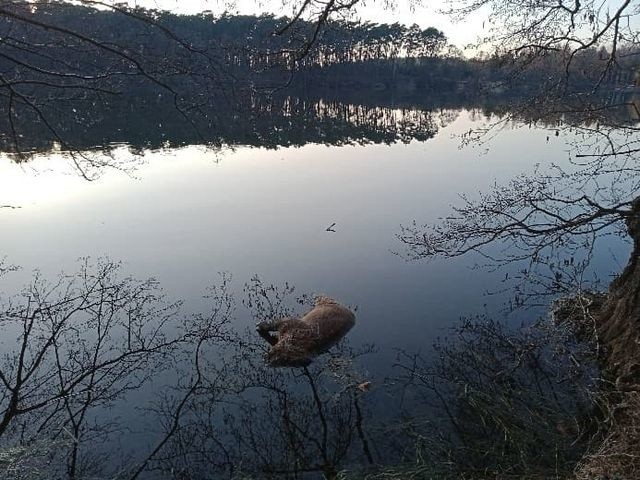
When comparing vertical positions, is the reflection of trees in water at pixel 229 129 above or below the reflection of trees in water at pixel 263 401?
above

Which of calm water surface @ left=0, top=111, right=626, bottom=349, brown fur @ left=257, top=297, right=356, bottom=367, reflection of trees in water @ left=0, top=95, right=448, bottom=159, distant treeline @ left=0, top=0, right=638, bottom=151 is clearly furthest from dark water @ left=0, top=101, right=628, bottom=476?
reflection of trees in water @ left=0, top=95, right=448, bottom=159

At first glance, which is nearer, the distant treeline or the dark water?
the distant treeline

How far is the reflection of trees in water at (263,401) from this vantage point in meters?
5.31

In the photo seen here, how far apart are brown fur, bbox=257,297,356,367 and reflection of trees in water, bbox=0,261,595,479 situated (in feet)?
0.65

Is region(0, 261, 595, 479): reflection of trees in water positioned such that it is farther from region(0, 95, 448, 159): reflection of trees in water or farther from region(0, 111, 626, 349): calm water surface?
region(0, 95, 448, 159): reflection of trees in water

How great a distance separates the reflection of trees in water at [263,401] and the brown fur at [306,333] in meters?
0.20

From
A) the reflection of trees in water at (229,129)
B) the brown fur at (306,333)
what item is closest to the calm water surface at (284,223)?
the brown fur at (306,333)

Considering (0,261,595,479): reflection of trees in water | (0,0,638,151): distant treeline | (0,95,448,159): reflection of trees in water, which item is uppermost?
(0,0,638,151): distant treeline

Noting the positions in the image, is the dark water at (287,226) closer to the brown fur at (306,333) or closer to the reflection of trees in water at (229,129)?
the brown fur at (306,333)

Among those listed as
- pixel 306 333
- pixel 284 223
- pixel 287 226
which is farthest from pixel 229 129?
pixel 306 333

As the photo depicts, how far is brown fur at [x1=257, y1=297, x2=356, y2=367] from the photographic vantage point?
7.68 metres

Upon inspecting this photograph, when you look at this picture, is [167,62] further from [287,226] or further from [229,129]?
[229,129]

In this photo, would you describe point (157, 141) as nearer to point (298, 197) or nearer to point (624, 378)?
point (298, 197)

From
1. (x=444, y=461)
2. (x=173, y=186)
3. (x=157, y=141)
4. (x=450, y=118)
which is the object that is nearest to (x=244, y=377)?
(x=444, y=461)
